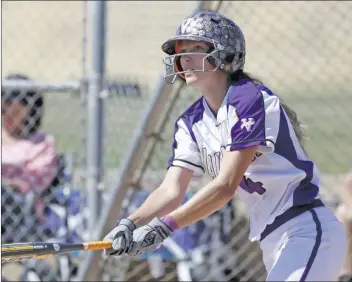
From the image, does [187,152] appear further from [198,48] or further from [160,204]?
[198,48]

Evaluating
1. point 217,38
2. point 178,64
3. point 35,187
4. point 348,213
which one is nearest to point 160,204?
point 178,64

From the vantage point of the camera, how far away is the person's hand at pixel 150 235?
340cm

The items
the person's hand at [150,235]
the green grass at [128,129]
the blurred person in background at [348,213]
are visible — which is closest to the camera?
the person's hand at [150,235]

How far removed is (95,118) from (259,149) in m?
1.91

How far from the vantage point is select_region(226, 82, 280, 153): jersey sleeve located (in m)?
3.45

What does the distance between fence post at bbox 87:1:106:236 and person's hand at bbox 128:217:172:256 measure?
6.12ft

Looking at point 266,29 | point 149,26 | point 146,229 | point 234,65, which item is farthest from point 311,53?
point 146,229

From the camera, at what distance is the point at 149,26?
240 inches

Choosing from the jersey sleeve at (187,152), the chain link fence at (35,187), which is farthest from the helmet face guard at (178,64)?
the chain link fence at (35,187)

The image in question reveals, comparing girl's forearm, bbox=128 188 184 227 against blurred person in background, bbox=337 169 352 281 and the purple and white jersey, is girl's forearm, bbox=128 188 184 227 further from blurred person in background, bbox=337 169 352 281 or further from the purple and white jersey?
blurred person in background, bbox=337 169 352 281

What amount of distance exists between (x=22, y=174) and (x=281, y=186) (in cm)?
253

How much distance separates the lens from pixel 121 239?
3.46 meters

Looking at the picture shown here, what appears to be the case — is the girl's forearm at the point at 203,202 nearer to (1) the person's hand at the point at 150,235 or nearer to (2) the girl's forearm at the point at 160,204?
(1) the person's hand at the point at 150,235

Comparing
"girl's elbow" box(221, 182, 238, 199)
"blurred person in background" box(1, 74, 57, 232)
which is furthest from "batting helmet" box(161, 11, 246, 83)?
"blurred person in background" box(1, 74, 57, 232)
